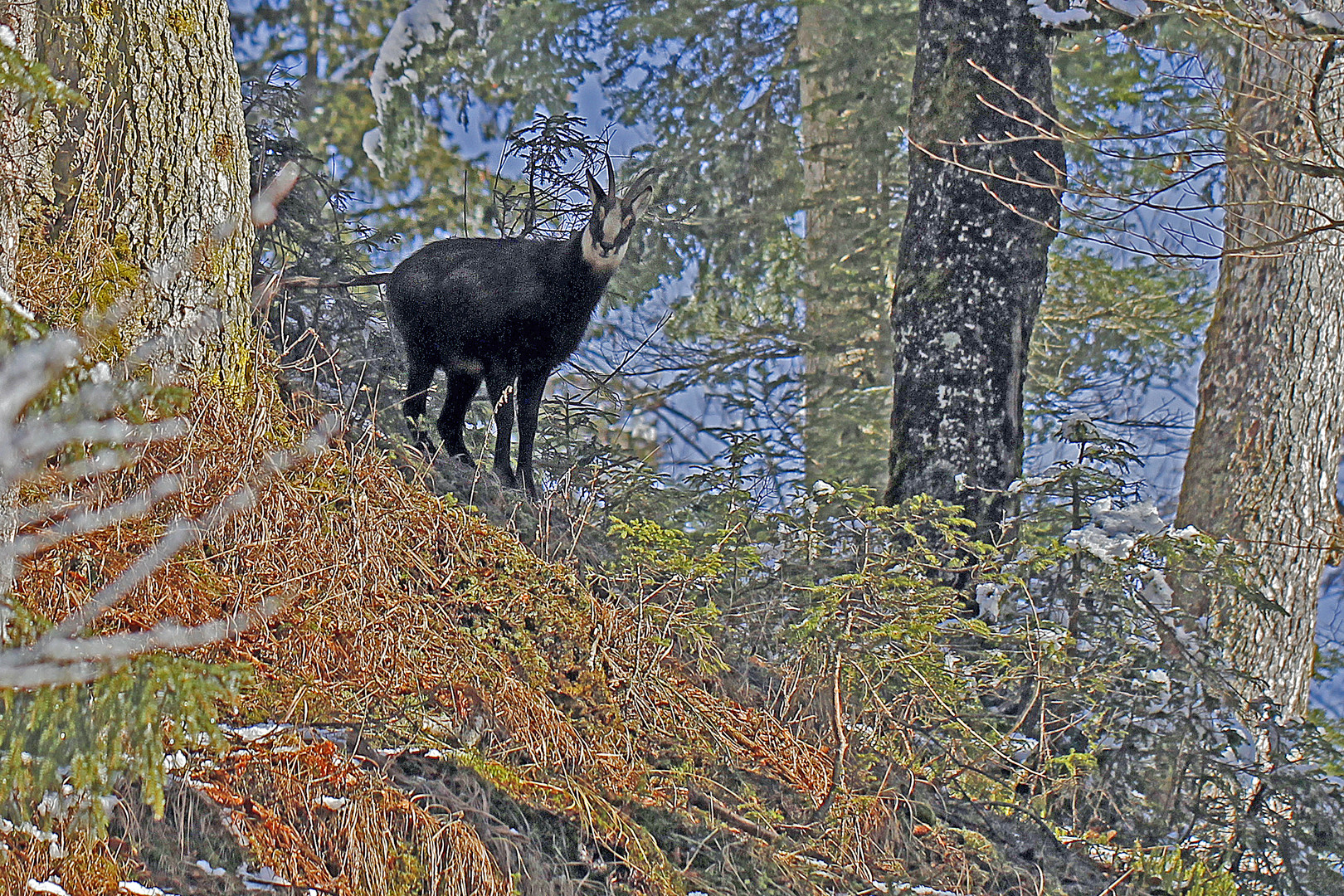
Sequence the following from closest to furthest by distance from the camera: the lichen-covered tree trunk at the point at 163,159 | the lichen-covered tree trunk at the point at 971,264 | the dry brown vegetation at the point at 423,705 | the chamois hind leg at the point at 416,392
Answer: the dry brown vegetation at the point at 423,705
the lichen-covered tree trunk at the point at 163,159
the chamois hind leg at the point at 416,392
the lichen-covered tree trunk at the point at 971,264

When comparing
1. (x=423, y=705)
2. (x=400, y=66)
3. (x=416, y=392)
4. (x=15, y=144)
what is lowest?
(x=423, y=705)

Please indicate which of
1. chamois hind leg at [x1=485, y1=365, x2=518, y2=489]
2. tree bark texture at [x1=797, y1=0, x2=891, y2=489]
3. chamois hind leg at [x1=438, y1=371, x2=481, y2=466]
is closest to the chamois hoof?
chamois hind leg at [x1=485, y1=365, x2=518, y2=489]

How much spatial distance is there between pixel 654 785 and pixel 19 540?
224 centimetres

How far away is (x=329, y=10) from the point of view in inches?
481

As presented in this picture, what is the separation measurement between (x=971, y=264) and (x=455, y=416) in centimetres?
303

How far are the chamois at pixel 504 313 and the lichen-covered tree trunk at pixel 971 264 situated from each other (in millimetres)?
1954

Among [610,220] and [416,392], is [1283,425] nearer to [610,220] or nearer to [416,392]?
[610,220]

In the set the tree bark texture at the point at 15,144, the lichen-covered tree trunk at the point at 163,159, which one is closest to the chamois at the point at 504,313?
the lichen-covered tree trunk at the point at 163,159

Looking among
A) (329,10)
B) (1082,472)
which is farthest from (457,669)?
(329,10)

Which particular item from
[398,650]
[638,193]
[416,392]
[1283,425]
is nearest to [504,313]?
[416,392]

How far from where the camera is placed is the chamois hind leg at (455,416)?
6348 mm

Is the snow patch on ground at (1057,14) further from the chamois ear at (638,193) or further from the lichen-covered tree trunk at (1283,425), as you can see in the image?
the chamois ear at (638,193)

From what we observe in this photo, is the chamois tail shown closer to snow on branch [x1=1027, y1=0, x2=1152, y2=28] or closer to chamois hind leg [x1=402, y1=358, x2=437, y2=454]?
chamois hind leg [x1=402, y1=358, x2=437, y2=454]

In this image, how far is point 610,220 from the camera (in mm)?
5777
